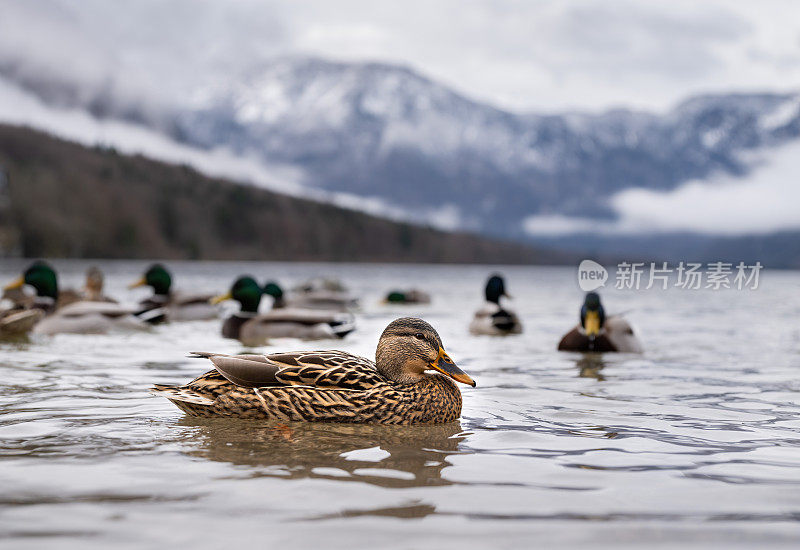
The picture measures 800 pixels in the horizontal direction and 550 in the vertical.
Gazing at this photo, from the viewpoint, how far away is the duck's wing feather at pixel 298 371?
7099 millimetres

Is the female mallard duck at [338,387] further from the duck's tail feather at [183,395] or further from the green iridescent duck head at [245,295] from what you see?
the green iridescent duck head at [245,295]

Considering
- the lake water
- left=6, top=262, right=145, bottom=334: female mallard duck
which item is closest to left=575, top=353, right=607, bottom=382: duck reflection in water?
the lake water

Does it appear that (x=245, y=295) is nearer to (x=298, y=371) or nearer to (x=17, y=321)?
(x=17, y=321)

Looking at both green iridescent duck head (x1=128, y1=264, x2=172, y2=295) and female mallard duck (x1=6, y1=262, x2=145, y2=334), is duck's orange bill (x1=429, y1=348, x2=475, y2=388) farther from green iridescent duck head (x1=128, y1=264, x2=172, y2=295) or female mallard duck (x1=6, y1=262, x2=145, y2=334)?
green iridescent duck head (x1=128, y1=264, x2=172, y2=295)

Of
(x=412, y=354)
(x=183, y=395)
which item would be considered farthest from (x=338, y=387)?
(x=183, y=395)

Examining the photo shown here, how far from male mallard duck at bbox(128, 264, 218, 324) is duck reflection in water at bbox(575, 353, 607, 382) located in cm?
996

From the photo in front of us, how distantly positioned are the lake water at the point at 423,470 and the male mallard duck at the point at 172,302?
9572mm

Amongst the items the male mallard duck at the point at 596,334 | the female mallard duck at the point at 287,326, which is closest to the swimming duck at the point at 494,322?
the female mallard duck at the point at 287,326

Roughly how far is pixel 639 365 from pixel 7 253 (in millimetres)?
117292

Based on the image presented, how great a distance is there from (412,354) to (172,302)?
46.6ft

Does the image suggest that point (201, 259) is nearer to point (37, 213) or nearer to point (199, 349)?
point (37, 213)

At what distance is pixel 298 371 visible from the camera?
23.4 ft

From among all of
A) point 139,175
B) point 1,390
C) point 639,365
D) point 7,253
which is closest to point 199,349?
point 1,390

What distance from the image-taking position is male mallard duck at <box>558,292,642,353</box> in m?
13.5
